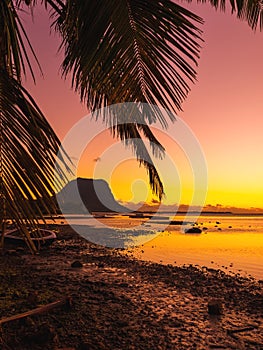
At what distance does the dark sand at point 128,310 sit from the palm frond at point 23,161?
2.36m

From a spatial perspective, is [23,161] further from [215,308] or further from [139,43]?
[215,308]

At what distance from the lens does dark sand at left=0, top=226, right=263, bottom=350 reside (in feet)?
15.3

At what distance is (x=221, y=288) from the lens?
8945 millimetres

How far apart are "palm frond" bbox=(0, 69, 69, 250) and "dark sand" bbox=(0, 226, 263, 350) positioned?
2.36 m

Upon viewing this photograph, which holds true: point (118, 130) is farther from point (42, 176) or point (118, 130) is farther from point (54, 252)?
point (54, 252)

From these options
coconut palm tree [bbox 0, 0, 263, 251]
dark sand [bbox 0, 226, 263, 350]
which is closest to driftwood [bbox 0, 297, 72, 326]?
dark sand [bbox 0, 226, 263, 350]

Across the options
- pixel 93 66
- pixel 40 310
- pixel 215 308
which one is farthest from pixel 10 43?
pixel 215 308

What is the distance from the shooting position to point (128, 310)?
6.14 m

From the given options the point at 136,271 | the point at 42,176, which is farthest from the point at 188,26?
the point at 136,271

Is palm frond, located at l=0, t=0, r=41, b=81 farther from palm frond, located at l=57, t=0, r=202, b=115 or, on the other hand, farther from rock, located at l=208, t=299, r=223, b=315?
rock, located at l=208, t=299, r=223, b=315

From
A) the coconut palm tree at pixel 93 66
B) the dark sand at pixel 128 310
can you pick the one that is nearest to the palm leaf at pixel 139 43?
the coconut palm tree at pixel 93 66

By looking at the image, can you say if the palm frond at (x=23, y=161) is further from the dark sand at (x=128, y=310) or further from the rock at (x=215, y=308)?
the rock at (x=215, y=308)

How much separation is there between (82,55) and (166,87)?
1.05 m

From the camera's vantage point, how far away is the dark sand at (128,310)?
15.3ft
